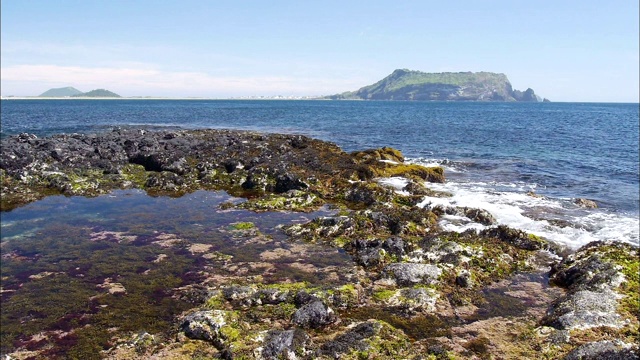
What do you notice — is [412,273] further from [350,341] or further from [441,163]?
[441,163]

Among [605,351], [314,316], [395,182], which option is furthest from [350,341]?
[395,182]

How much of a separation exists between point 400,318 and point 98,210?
68.2 ft

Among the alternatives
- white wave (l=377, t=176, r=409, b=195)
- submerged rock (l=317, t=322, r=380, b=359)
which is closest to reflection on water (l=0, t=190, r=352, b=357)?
submerged rock (l=317, t=322, r=380, b=359)

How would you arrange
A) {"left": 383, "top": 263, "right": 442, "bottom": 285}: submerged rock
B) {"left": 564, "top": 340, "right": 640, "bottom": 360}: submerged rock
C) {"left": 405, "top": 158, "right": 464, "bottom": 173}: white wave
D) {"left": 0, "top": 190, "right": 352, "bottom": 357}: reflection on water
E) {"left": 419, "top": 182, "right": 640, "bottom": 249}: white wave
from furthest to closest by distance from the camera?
{"left": 405, "top": 158, "right": 464, "bottom": 173}: white wave → {"left": 419, "top": 182, "right": 640, "bottom": 249}: white wave → {"left": 383, "top": 263, "right": 442, "bottom": 285}: submerged rock → {"left": 0, "top": 190, "right": 352, "bottom": 357}: reflection on water → {"left": 564, "top": 340, "right": 640, "bottom": 360}: submerged rock

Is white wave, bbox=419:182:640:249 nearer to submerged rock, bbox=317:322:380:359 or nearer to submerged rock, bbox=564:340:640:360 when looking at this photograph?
submerged rock, bbox=564:340:640:360

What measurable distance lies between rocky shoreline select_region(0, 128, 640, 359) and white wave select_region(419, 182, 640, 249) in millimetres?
1865

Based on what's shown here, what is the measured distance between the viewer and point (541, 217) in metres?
26.2

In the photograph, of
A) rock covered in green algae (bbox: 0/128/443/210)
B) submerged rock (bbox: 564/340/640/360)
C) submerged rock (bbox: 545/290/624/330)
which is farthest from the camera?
rock covered in green algae (bbox: 0/128/443/210)

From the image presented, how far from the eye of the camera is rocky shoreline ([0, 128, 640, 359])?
11.7 m

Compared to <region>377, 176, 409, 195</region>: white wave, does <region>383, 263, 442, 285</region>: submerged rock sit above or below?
below

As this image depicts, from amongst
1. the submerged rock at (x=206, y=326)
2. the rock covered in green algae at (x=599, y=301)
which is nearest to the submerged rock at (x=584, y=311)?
the rock covered in green algae at (x=599, y=301)

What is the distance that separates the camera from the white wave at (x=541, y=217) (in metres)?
23.2

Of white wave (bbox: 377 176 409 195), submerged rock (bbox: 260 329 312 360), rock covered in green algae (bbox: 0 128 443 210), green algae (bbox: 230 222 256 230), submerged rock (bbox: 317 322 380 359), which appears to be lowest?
submerged rock (bbox: 317 322 380 359)

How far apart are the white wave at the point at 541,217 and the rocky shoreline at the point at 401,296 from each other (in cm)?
187
